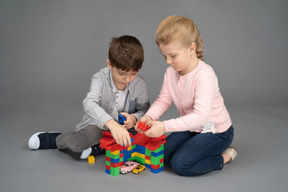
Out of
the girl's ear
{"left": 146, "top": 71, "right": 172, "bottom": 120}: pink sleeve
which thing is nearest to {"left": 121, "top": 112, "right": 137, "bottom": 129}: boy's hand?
{"left": 146, "top": 71, "right": 172, "bottom": 120}: pink sleeve

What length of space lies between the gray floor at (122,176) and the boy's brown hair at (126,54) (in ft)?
2.02

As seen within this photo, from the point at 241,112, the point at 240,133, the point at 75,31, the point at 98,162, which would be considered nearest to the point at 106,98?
the point at 98,162

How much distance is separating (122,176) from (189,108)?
0.57 meters

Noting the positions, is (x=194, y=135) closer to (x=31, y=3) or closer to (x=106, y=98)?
(x=106, y=98)

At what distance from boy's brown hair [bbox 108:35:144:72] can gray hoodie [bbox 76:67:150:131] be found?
200 millimetres

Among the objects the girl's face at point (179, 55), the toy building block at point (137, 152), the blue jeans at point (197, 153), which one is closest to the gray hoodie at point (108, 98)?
the toy building block at point (137, 152)

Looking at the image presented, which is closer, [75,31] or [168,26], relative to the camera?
[168,26]

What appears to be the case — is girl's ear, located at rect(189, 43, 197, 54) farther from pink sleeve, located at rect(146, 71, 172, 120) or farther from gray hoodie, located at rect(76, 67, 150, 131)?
gray hoodie, located at rect(76, 67, 150, 131)

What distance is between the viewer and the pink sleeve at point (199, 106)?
79.9 inches

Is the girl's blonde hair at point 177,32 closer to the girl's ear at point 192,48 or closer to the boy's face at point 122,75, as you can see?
the girl's ear at point 192,48

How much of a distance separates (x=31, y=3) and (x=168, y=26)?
2.46m

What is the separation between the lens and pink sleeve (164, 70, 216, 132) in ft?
6.66

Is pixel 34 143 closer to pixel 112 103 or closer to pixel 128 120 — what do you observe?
pixel 112 103

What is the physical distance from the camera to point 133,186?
A: 6.34ft
